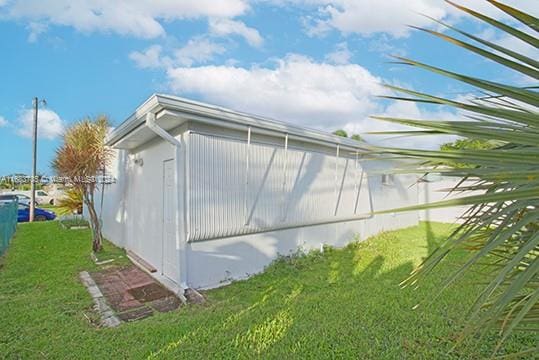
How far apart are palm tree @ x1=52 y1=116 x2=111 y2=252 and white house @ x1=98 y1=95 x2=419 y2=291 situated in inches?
30.0

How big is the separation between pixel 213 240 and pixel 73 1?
20.4 feet

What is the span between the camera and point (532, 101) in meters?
0.79

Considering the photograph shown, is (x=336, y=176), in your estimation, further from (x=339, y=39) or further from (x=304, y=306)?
(x=304, y=306)

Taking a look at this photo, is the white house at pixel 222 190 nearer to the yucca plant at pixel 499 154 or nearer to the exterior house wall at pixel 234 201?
the exterior house wall at pixel 234 201

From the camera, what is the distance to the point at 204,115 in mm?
5539

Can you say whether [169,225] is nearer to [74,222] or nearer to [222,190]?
[222,190]

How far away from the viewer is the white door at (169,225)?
5981 millimetres

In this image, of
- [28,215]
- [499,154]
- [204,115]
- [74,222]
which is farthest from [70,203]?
[499,154]

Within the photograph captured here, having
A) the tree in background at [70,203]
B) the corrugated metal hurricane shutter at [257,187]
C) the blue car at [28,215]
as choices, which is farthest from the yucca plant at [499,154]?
the blue car at [28,215]

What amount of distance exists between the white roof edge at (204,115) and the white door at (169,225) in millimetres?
1124

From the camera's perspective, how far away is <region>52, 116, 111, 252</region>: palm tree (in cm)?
845

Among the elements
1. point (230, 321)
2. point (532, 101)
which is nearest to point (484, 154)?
point (532, 101)

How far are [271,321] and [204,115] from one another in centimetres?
352

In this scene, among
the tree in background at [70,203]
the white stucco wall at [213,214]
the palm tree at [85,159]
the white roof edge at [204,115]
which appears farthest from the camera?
the tree in background at [70,203]
